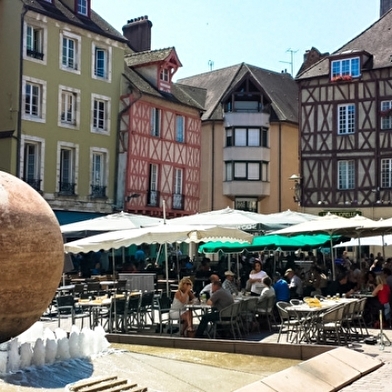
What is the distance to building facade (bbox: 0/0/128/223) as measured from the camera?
95.1ft

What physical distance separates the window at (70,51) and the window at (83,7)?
180 centimetres

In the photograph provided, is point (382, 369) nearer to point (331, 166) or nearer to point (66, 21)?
point (66, 21)

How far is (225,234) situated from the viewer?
1435 cm

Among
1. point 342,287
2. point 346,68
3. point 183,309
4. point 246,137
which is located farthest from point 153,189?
point 183,309

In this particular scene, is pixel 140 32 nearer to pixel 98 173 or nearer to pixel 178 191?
pixel 178 191

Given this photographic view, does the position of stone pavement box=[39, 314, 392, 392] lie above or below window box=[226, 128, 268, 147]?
below

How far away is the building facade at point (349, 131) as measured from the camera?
1374 inches

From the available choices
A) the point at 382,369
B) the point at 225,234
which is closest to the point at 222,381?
the point at 382,369

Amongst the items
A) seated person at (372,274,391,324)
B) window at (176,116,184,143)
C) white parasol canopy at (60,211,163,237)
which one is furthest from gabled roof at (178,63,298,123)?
seated person at (372,274,391,324)

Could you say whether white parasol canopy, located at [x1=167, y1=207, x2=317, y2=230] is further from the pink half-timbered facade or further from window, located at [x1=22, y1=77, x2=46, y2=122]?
the pink half-timbered facade

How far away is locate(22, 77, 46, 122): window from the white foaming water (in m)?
21.5

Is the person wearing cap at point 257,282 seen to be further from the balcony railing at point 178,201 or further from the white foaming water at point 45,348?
the balcony railing at point 178,201

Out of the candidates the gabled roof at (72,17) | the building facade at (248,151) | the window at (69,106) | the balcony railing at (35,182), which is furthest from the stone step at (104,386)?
the building facade at (248,151)

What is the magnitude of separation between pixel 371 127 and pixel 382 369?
26832mm
